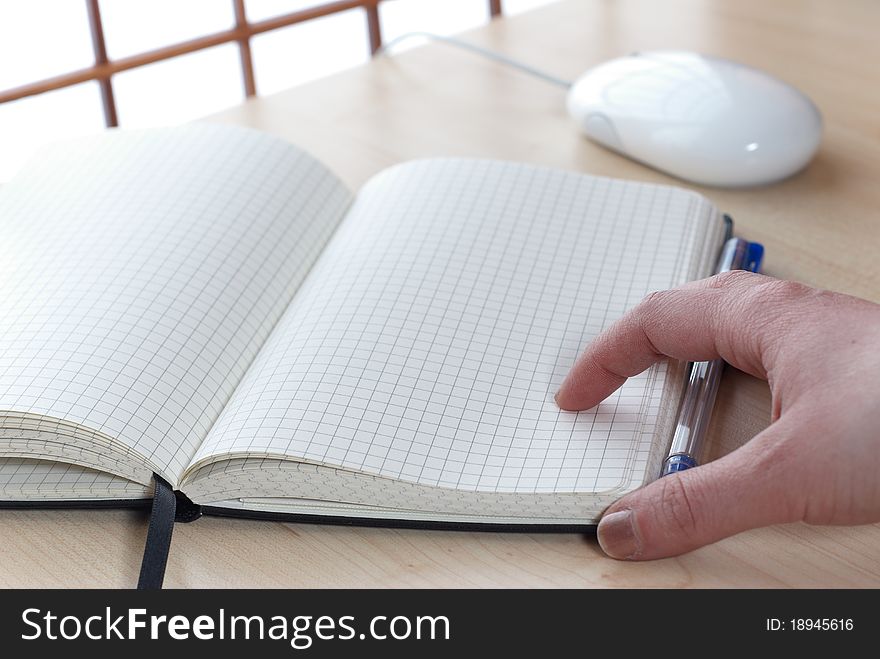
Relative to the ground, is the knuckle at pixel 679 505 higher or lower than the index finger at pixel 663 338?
lower

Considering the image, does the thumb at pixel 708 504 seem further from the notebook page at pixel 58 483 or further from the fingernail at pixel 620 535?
the notebook page at pixel 58 483

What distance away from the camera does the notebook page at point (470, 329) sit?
58 centimetres

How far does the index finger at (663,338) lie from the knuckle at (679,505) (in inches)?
3.4

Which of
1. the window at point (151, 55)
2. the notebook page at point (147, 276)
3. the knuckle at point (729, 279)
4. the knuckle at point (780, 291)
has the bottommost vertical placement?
the window at point (151, 55)

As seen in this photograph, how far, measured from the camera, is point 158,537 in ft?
1.93

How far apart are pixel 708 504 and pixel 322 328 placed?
0.27 metres

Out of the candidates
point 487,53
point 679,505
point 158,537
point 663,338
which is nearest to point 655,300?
point 663,338

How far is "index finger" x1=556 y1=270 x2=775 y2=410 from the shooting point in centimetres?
61

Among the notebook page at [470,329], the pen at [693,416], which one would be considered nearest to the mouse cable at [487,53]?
the notebook page at [470,329]

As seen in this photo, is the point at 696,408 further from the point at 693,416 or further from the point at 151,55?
the point at 151,55

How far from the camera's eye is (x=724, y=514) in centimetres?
52
